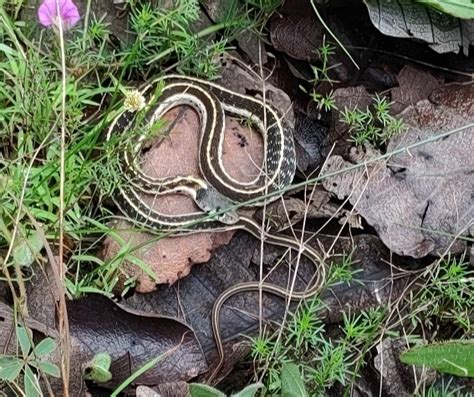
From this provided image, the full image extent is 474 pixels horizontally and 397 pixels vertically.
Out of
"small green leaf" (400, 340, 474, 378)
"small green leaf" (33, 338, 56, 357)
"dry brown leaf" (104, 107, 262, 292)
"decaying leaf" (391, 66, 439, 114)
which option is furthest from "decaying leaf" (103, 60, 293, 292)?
"small green leaf" (400, 340, 474, 378)

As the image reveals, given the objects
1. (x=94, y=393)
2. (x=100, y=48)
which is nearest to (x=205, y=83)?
(x=100, y=48)

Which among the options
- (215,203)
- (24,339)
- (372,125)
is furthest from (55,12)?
(372,125)

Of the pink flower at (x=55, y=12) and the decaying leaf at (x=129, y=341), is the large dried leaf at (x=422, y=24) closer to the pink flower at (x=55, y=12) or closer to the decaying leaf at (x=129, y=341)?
the pink flower at (x=55, y=12)

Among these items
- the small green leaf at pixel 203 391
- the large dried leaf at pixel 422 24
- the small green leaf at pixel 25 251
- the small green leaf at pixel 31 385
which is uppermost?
the large dried leaf at pixel 422 24

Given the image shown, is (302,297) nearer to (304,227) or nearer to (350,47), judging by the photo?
(304,227)

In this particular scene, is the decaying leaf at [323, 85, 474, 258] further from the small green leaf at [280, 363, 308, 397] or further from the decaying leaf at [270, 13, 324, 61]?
the small green leaf at [280, 363, 308, 397]

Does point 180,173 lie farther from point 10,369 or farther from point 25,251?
point 10,369

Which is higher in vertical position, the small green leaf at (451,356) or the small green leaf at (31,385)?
the small green leaf at (31,385)

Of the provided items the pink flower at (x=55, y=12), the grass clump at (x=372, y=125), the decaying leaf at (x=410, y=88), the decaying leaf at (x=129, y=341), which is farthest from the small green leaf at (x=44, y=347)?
the decaying leaf at (x=410, y=88)
